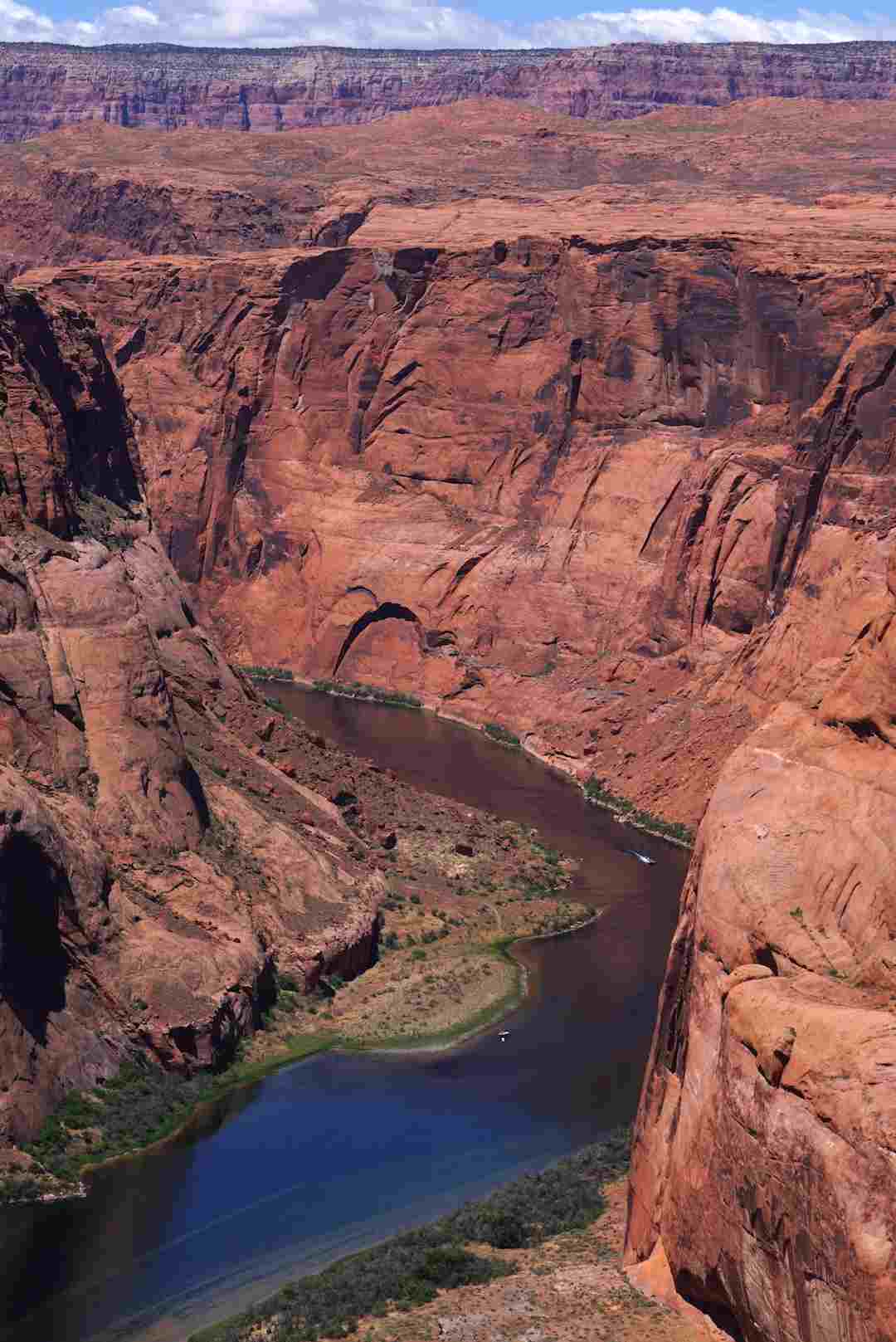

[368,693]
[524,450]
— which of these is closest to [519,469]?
[524,450]

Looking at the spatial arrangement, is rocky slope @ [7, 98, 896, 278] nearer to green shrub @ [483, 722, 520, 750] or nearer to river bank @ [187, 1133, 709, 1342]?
green shrub @ [483, 722, 520, 750]

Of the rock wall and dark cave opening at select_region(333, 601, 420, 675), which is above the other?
the rock wall

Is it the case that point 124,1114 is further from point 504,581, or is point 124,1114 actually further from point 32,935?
point 504,581

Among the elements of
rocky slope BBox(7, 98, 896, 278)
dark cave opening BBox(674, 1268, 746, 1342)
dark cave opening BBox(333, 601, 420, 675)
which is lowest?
dark cave opening BBox(333, 601, 420, 675)

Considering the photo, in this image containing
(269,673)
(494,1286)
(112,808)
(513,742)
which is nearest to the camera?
(494,1286)

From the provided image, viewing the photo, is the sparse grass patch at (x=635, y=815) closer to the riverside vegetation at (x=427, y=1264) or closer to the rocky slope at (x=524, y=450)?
the rocky slope at (x=524, y=450)

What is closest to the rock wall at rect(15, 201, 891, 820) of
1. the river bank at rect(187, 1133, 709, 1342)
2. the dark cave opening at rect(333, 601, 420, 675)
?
the dark cave opening at rect(333, 601, 420, 675)
